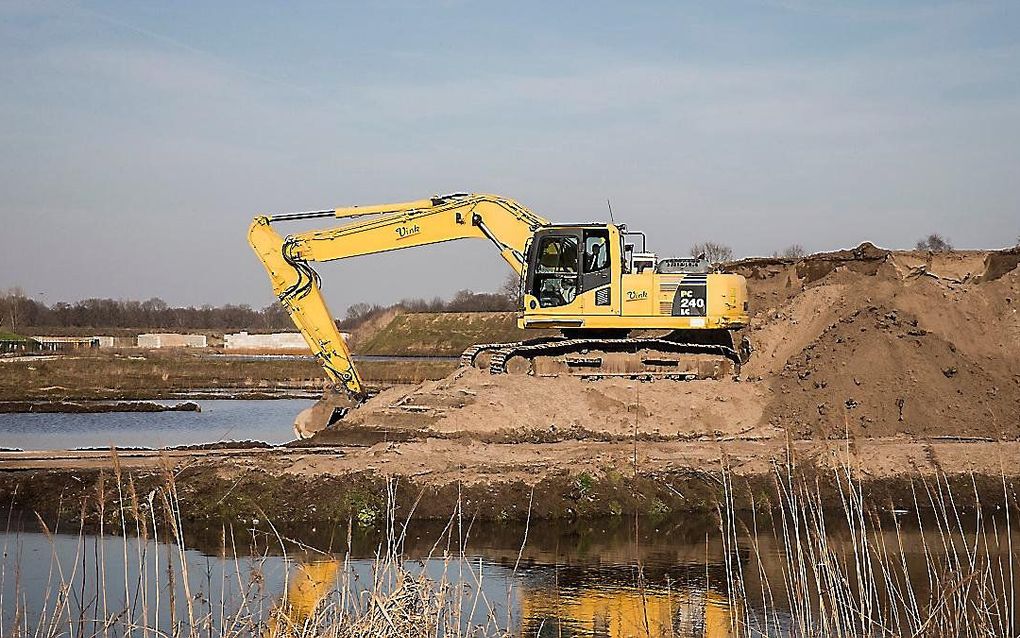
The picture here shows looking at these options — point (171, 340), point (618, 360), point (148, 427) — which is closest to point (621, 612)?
point (618, 360)

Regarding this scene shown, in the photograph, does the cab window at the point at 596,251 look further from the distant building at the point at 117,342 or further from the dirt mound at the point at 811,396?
the distant building at the point at 117,342

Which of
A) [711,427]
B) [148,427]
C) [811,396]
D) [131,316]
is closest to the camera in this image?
[711,427]

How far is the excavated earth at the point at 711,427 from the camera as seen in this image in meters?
14.8

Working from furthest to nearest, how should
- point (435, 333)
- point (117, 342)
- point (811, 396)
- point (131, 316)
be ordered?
→ point (131, 316), point (117, 342), point (435, 333), point (811, 396)

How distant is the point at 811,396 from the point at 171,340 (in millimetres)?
96520

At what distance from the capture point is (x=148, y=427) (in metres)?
26.9

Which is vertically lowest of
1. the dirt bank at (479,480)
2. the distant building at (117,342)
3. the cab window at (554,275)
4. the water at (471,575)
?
the water at (471,575)

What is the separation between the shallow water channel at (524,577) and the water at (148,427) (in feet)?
30.2

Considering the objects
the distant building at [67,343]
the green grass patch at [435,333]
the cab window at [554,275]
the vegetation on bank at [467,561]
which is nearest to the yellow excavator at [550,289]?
the cab window at [554,275]

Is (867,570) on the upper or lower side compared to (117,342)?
lower

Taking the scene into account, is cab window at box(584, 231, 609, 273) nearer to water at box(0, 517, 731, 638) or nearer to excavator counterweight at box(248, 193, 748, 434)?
excavator counterweight at box(248, 193, 748, 434)

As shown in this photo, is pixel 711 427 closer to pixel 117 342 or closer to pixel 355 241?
pixel 355 241

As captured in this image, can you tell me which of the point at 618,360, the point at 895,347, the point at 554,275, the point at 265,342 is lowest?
the point at 618,360

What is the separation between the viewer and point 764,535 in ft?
44.4
